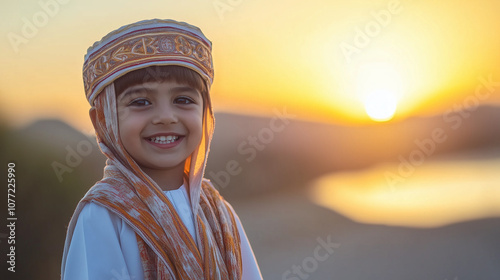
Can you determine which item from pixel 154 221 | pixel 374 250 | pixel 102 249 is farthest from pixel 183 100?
pixel 374 250

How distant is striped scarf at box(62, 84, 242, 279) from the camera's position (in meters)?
1.62

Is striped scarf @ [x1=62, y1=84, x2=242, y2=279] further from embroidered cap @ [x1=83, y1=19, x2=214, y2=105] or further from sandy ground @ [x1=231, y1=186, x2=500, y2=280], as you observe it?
sandy ground @ [x1=231, y1=186, x2=500, y2=280]

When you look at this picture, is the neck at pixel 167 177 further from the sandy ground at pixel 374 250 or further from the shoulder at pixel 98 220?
the sandy ground at pixel 374 250

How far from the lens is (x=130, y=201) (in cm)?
166

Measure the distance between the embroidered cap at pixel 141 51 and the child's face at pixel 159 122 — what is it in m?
0.08

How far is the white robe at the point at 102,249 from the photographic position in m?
1.55

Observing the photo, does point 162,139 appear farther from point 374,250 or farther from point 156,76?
point 374,250

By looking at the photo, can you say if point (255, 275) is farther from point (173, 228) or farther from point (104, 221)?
point (104, 221)

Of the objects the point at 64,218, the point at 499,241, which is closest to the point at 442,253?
the point at 499,241

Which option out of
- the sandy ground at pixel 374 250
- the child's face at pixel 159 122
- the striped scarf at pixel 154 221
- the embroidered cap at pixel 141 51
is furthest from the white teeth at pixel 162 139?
the sandy ground at pixel 374 250

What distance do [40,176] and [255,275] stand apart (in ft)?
8.98

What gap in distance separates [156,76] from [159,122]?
162 mm

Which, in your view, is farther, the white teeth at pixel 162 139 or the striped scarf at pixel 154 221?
the white teeth at pixel 162 139

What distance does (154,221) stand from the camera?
1.66 m
